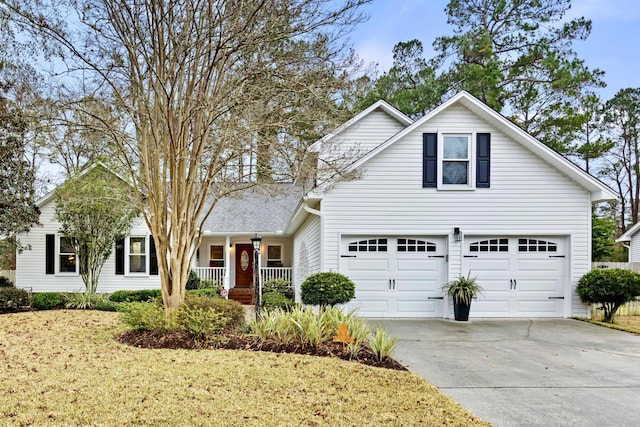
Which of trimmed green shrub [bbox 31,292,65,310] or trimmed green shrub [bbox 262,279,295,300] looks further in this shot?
trimmed green shrub [bbox 262,279,295,300]

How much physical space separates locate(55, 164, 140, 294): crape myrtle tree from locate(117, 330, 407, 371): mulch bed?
21.3 feet

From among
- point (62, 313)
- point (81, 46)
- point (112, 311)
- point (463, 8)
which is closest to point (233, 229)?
point (112, 311)

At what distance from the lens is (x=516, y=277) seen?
1181 centimetres

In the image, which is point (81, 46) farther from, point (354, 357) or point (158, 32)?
point (354, 357)

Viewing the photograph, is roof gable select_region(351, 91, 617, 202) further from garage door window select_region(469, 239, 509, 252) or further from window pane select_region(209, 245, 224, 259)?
window pane select_region(209, 245, 224, 259)

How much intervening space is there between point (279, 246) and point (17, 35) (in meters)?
13.3

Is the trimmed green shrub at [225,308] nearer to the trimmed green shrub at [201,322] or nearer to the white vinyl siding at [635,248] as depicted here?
the trimmed green shrub at [201,322]

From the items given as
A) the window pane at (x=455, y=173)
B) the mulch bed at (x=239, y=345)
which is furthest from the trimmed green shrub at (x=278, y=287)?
the mulch bed at (x=239, y=345)

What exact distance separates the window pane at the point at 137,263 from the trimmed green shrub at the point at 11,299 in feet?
12.7

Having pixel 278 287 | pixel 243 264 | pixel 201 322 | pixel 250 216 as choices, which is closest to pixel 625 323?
pixel 278 287

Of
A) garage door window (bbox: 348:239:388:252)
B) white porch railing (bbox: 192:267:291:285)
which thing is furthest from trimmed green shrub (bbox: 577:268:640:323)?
white porch railing (bbox: 192:267:291:285)

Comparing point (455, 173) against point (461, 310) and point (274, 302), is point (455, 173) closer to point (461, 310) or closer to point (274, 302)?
point (461, 310)

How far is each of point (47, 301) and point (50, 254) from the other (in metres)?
3.96

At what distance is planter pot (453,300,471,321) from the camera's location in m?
11.3
